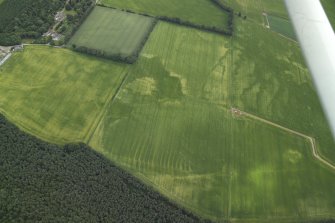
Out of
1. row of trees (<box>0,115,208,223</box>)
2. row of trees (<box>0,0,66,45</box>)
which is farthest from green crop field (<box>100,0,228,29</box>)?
row of trees (<box>0,115,208,223</box>)

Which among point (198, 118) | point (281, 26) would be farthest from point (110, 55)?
point (281, 26)

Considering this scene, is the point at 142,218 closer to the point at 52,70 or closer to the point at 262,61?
the point at 52,70

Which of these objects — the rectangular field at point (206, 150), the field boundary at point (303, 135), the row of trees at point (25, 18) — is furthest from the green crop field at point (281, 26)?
the row of trees at point (25, 18)

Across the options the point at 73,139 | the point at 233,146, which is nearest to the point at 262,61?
the point at 233,146

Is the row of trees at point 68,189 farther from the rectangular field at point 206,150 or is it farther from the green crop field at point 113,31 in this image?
the green crop field at point 113,31

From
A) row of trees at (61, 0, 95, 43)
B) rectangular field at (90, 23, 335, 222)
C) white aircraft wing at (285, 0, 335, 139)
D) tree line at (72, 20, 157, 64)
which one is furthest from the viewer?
row of trees at (61, 0, 95, 43)

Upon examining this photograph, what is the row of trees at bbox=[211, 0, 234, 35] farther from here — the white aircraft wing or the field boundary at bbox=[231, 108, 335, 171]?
the white aircraft wing
